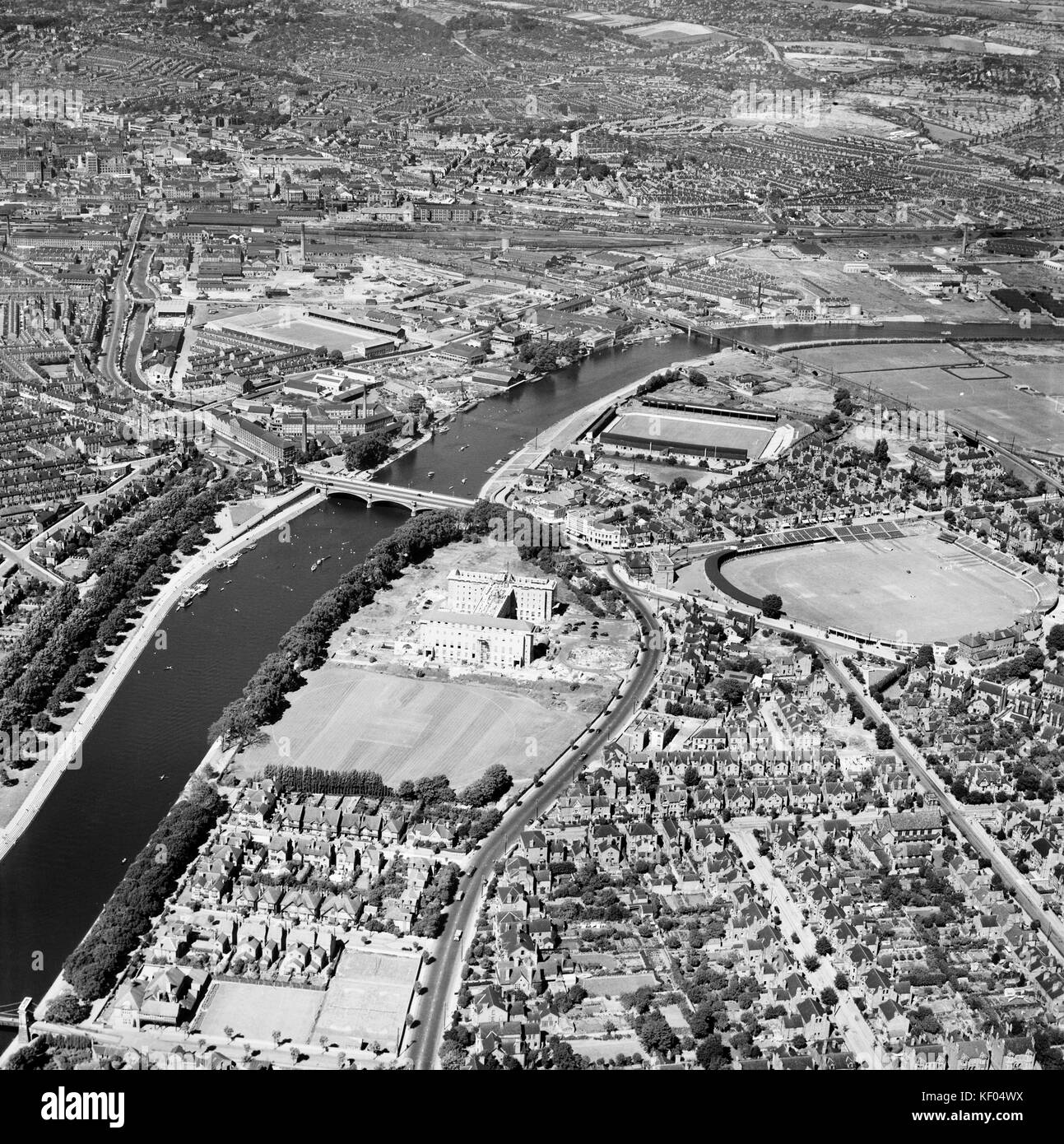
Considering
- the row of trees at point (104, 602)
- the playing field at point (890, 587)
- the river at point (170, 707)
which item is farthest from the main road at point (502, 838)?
the row of trees at point (104, 602)

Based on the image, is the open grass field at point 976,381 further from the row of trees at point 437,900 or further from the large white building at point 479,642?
the row of trees at point 437,900

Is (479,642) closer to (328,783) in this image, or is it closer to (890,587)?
(328,783)

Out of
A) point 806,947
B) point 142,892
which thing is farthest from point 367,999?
point 806,947

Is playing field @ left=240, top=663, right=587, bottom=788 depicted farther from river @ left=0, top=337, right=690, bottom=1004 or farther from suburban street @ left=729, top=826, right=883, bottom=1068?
suburban street @ left=729, top=826, right=883, bottom=1068

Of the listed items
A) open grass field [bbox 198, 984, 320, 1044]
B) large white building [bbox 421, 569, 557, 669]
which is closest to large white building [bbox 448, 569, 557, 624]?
large white building [bbox 421, 569, 557, 669]

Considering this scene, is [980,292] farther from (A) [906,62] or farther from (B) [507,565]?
(A) [906,62]
